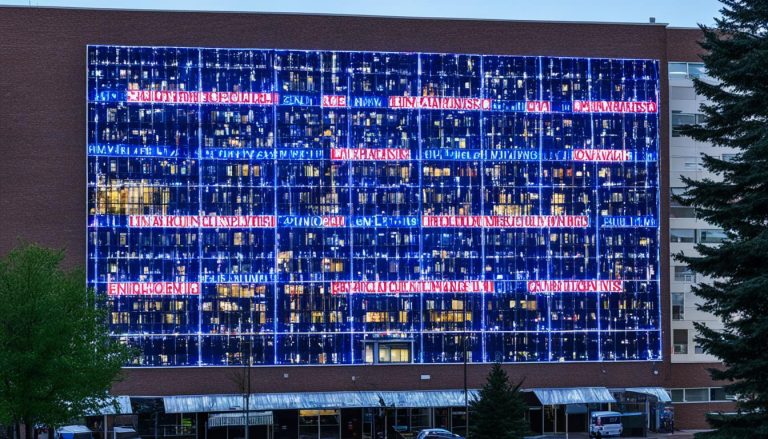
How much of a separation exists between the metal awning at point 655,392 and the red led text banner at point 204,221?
32.5m

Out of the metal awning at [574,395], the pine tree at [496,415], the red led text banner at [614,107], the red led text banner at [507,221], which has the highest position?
the red led text banner at [614,107]

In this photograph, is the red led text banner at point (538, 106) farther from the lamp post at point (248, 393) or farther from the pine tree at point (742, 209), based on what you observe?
the pine tree at point (742, 209)

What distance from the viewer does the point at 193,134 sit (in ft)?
300

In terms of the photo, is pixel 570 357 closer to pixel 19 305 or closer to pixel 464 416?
pixel 464 416

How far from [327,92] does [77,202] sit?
2149 cm

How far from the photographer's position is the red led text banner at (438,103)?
93.8 meters

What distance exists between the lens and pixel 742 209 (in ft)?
115

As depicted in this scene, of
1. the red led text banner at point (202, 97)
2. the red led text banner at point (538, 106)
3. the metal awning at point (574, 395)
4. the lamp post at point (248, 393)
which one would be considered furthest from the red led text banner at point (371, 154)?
the metal awning at point (574, 395)

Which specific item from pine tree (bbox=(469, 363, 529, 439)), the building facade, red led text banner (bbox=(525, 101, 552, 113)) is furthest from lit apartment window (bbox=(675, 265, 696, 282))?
pine tree (bbox=(469, 363, 529, 439))

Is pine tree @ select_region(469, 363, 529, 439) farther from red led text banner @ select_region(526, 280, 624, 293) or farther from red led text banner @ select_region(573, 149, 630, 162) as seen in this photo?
red led text banner @ select_region(573, 149, 630, 162)

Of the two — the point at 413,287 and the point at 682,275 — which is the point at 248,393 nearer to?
the point at 413,287

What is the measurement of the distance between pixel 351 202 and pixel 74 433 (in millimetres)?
27666

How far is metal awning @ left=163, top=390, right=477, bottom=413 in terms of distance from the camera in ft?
294

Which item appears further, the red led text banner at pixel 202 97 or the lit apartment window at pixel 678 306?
the lit apartment window at pixel 678 306
